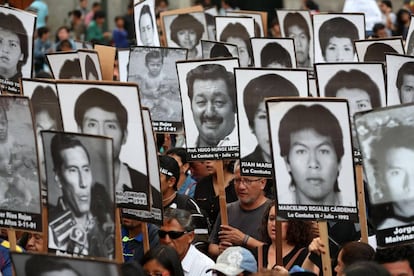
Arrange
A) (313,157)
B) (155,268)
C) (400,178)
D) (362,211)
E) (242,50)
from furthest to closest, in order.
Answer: (242,50) → (362,211) → (313,157) → (155,268) → (400,178)

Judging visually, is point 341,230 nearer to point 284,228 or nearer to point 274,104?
point 284,228

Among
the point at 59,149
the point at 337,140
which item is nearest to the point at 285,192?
the point at 337,140

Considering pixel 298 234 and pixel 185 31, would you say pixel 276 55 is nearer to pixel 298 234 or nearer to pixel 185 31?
pixel 185 31

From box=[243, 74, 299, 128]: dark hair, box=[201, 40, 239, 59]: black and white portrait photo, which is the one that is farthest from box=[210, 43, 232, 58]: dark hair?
box=[243, 74, 299, 128]: dark hair

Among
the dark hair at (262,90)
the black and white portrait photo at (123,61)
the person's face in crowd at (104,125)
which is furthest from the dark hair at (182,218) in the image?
the black and white portrait photo at (123,61)

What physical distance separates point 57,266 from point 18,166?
82.9 inches

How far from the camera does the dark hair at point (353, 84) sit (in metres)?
11.1

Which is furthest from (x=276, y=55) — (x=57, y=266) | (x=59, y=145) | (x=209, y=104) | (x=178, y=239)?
(x=57, y=266)

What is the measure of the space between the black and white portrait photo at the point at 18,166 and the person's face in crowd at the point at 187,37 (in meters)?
6.73

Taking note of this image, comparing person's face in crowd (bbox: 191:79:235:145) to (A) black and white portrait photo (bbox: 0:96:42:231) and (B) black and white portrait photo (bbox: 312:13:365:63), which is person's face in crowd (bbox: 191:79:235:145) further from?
(B) black and white portrait photo (bbox: 312:13:365:63)

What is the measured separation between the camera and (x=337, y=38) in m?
15.6

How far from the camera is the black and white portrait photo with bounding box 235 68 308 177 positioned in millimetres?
10859

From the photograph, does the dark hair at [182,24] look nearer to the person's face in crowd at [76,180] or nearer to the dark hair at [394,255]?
the person's face in crowd at [76,180]

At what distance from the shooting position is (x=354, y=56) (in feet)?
50.0
